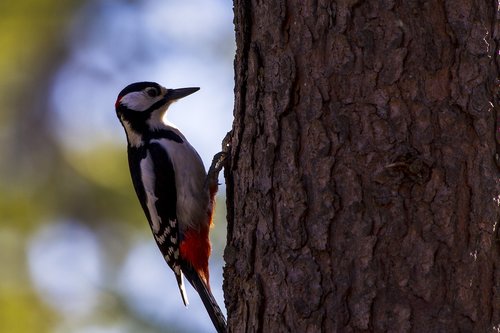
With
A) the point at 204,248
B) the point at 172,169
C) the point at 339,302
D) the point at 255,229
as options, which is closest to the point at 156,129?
the point at 172,169

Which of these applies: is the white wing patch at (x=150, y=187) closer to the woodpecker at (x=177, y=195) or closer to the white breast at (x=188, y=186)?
the woodpecker at (x=177, y=195)

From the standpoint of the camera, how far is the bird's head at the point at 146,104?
17.7 ft

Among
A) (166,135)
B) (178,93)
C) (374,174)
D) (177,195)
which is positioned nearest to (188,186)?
(177,195)

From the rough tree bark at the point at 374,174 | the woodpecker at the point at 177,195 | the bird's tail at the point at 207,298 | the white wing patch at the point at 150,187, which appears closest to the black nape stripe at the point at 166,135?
the woodpecker at the point at 177,195

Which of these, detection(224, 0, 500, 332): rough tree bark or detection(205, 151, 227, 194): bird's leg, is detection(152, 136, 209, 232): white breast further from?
detection(224, 0, 500, 332): rough tree bark

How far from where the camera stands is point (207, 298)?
15.9ft

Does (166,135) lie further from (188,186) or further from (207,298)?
(207,298)

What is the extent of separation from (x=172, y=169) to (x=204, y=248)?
468mm

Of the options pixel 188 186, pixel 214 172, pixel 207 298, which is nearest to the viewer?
pixel 207 298

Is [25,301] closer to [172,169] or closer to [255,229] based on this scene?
[172,169]

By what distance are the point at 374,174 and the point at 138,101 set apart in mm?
2659

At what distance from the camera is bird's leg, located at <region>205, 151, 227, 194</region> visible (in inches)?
183

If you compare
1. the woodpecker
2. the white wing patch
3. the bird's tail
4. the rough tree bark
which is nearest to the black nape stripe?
the woodpecker

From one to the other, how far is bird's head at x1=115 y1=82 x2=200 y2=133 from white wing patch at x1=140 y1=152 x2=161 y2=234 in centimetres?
25
